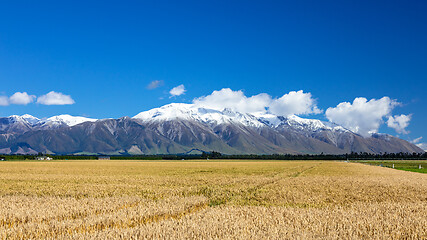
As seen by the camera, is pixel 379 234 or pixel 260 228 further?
pixel 260 228

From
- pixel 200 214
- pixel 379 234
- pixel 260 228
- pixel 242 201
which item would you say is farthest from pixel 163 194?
pixel 379 234

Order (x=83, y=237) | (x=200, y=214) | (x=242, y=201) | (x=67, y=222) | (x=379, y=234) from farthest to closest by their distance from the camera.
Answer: (x=242, y=201) < (x=200, y=214) < (x=67, y=222) < (x=379, y=234) < (x=83, y=237)

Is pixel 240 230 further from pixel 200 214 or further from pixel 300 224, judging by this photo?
pixel 200 214

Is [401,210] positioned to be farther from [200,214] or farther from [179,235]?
[179,235]

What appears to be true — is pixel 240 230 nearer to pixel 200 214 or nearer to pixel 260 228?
pixel 260 228

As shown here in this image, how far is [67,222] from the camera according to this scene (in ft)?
38.4

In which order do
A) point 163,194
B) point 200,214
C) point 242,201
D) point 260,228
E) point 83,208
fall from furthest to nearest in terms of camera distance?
point 163,194
point 242,201
point 83,208
point 200,214
point 260,228

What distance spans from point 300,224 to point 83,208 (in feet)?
29.8

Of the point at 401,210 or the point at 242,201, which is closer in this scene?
the point at 401,210

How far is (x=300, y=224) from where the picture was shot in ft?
37.4

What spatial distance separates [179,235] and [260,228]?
2.78 meters

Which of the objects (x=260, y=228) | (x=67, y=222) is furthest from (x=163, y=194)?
(x=260, y=228)

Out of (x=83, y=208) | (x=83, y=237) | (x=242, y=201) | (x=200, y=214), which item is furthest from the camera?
(x=242, y=201)

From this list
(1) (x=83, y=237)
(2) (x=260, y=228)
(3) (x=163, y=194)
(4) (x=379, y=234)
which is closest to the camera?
(1) (x=83, y=237)
